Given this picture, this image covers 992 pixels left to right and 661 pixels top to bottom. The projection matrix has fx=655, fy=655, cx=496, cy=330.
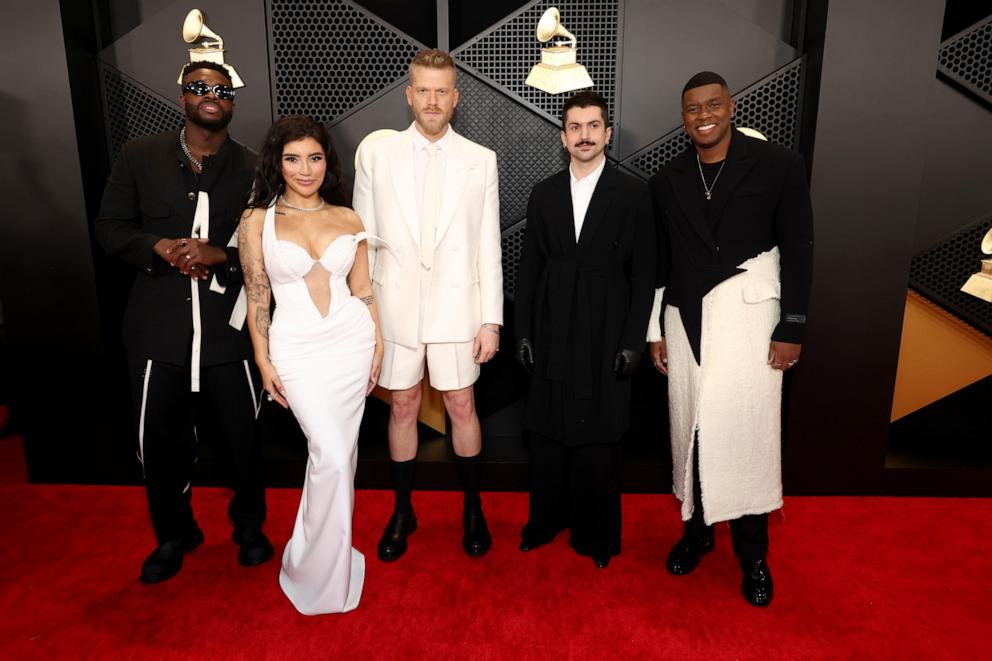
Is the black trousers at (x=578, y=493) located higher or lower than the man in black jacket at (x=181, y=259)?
lower

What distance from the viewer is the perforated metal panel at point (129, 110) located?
316 cm

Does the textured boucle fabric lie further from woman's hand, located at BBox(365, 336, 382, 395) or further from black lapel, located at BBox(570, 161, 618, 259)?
woman's hand, located at BBox(365, 336, 382, 395)

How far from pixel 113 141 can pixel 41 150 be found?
1.02ft

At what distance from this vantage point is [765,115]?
3.13 m

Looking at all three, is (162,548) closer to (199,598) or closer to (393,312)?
(199,598)

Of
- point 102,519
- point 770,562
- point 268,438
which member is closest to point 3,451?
point 102,519

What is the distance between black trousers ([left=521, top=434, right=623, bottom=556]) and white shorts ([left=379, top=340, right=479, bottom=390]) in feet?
1.32

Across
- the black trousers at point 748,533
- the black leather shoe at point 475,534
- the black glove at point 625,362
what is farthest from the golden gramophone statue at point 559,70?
the black leather shoe at point 475,534

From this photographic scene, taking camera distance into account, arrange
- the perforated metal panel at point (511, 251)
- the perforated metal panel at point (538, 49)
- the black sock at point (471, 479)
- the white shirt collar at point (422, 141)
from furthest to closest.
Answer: the perforated metal panel at point (511, 251) → the perforated metal panel at point (538, 49) → the black sock at point (471, 479) → the white shirt collar at point (422, 141)

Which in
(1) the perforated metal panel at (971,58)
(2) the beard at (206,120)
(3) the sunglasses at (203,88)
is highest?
(1) the perforated metal panel at (971,58)

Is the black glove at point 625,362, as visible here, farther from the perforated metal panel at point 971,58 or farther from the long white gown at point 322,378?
the perforated metal panel at point 971,58

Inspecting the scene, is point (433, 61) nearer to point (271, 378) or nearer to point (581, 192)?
point (581, 192)

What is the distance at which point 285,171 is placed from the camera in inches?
84.9

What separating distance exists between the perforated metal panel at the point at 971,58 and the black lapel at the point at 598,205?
5.88 ft
